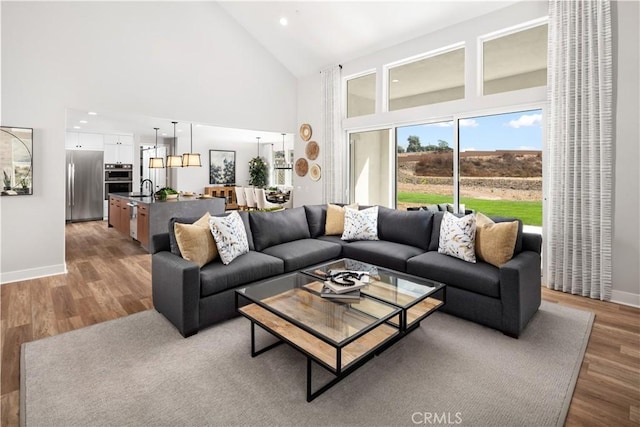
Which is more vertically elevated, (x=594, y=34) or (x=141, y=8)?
(x=141, y=8)

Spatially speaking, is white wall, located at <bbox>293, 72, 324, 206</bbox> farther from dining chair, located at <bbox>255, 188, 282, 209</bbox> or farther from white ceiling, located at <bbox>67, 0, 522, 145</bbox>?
dining chair, located at <bbox>255, 188, 282, 209</bbox>

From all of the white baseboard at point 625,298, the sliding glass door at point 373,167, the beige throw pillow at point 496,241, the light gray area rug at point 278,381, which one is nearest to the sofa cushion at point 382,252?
the beige throw pillow at point 496,241

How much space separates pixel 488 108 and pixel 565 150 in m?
1.06

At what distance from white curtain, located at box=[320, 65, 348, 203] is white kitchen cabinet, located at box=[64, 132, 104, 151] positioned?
6.05 meters

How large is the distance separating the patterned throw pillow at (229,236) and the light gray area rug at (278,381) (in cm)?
68

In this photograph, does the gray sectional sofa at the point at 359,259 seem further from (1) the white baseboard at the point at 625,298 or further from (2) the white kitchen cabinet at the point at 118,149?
(2) the white kitchen cabinet at the point at 118,149

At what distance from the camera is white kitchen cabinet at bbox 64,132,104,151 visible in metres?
7.95

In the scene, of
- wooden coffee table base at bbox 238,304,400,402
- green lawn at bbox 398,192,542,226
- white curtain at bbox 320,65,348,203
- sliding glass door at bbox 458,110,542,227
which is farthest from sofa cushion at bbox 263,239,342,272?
white curtain at bbox 320,65,348,203

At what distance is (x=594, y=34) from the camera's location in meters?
3.36

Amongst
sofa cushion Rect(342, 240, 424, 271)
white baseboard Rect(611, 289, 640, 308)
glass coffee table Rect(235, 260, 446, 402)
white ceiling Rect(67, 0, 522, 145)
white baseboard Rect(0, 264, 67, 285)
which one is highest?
white ceiling Rect(67, 0, 522, 145)

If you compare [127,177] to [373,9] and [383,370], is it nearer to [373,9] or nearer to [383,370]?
[373,9]

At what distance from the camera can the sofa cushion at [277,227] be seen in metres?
3.68

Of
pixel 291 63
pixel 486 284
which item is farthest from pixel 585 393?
pixel 291 63

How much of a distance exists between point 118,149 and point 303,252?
758 centimetres
